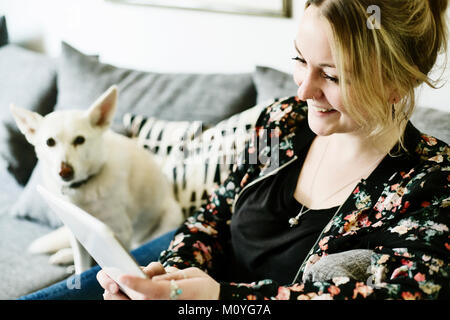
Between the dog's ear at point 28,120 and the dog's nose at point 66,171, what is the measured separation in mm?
137

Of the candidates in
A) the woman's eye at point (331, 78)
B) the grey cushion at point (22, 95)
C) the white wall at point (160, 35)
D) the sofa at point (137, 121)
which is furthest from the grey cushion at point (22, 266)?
the woman's eye at point (331, 78)

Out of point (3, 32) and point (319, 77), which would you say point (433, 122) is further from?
point (3, 32)

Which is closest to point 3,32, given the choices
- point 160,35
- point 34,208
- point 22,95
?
point 22,95

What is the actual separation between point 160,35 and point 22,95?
0.65 meters

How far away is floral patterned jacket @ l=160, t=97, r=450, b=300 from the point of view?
0.76 metres

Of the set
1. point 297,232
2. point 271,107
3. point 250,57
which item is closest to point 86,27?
point 250,57

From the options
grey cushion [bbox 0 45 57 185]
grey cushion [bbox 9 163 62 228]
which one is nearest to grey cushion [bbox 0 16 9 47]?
grey cushion [bbox 0 45 57 185]

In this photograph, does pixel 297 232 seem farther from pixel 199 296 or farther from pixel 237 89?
pixel 237 89

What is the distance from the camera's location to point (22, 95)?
1.94 m

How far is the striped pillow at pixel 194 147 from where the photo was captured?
56.2 inches

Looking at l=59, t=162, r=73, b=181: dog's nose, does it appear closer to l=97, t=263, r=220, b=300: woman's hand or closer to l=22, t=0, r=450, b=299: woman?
l=22, t=0, r=450, b=299: woman

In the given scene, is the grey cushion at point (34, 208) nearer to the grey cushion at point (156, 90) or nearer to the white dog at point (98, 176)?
the white dog at point (98, 176)

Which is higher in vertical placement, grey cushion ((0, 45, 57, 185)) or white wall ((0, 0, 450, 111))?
white wall ((0, 0, 450, 111))

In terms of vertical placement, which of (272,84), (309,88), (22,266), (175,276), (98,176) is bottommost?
(22,266)
